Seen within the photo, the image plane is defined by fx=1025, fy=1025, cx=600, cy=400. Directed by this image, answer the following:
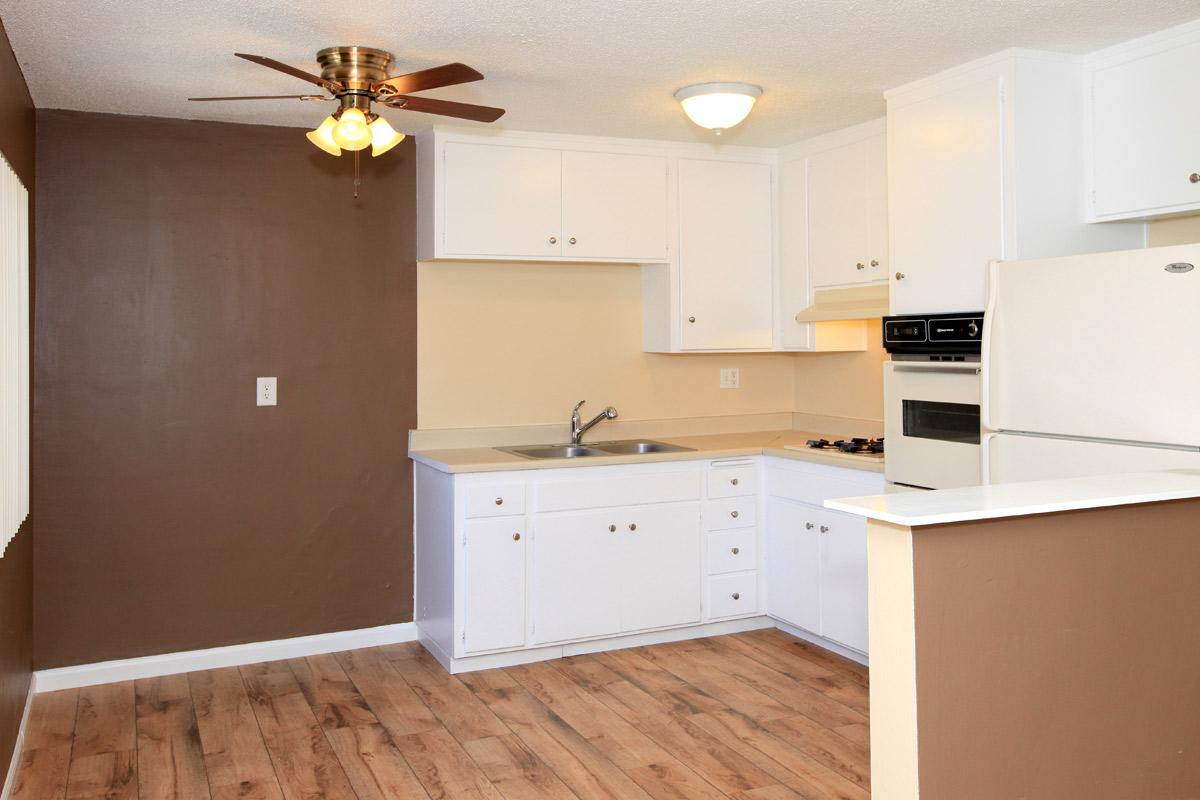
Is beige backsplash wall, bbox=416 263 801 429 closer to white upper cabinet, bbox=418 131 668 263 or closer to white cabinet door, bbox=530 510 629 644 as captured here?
white upper cabinet, bbox=418 131 668 263

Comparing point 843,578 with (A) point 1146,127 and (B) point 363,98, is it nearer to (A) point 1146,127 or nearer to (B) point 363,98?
(A) point 1146,127

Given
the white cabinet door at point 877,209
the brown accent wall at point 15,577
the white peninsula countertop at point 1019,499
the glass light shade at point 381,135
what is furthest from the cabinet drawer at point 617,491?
the white peninsula countertop at point 1019,499

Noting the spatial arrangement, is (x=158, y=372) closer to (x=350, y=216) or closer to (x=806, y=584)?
(x=350, y=216)

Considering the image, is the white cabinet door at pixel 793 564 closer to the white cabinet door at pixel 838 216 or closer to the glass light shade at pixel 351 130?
the white cabinet door at pixel 838 216

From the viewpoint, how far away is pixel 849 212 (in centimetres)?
429

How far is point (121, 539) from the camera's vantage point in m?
3.99

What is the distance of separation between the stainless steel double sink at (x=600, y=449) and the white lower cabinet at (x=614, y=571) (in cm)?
36

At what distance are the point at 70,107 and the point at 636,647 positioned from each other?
308 cm

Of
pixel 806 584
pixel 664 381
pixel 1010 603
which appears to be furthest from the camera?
pixel 664 381

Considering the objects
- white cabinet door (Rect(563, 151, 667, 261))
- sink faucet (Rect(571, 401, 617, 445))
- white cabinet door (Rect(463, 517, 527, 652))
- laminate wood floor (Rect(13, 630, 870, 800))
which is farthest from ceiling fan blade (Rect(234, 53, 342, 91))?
laminate wood floor (Rect(13, 630, 870, 800))

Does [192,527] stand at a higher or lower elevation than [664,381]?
lower

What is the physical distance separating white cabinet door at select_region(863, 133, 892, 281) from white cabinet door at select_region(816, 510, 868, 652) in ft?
3.32

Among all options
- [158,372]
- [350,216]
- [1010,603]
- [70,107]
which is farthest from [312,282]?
[1010,603]

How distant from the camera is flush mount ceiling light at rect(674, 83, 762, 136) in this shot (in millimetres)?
3580
